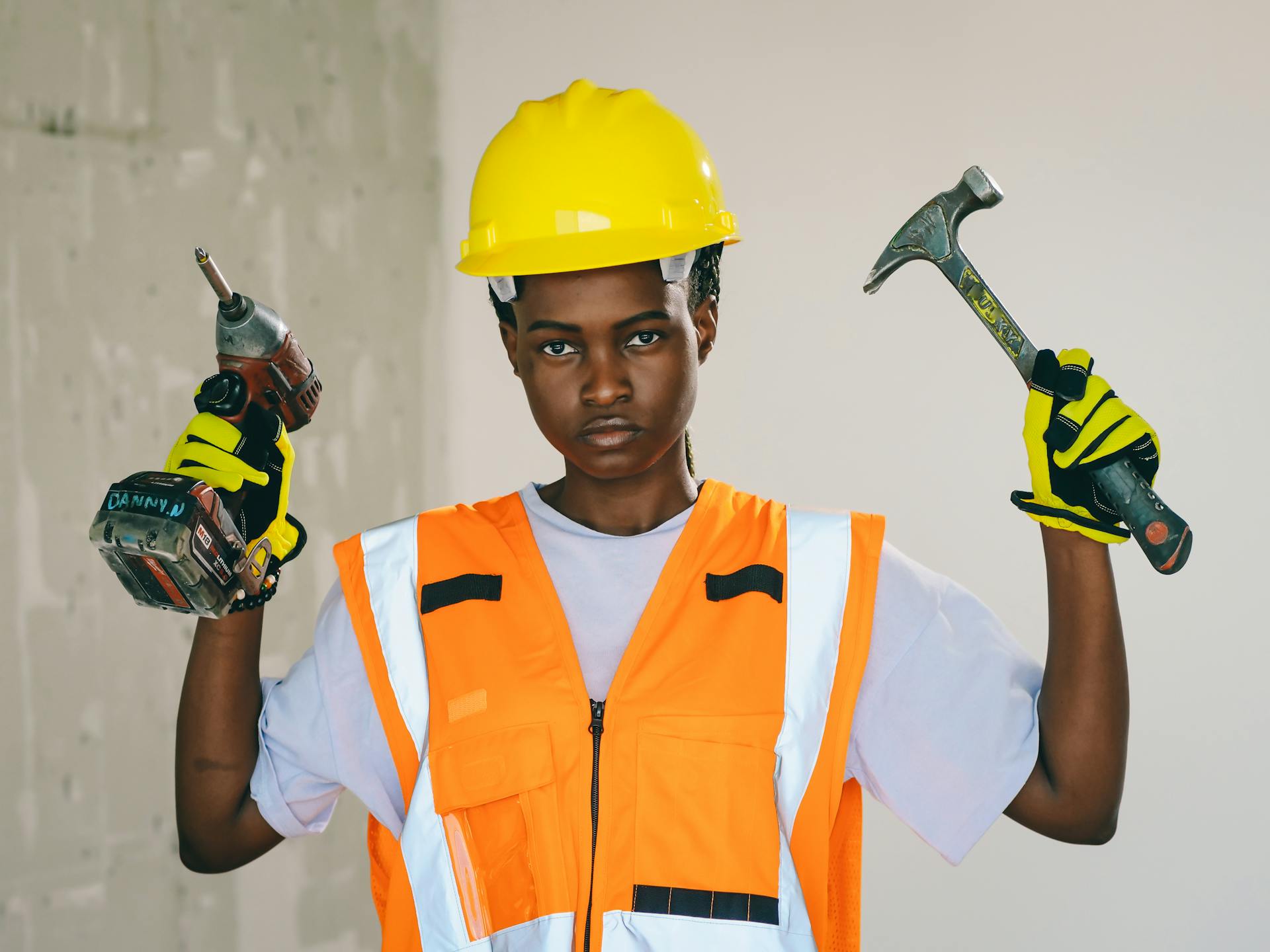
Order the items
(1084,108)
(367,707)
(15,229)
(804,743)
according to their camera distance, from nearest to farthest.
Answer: (804,743), (367,707), (15,229), (1084,108)

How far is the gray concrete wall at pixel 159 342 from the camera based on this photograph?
7.86 ft

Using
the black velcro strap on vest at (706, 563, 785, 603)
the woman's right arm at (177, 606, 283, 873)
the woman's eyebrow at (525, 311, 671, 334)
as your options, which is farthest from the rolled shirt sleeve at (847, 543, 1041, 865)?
the woman's right arm at (177, 606, 283, 873)

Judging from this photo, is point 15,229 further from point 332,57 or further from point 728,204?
point 728,204

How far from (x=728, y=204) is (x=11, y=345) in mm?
1554

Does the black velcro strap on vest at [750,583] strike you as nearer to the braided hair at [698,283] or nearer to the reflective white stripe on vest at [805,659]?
the reflective white stripe on vest at [805,659]

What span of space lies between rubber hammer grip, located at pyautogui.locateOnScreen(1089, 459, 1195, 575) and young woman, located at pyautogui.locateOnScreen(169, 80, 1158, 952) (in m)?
0.02

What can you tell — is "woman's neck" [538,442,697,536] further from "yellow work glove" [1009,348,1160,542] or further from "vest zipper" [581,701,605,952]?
"yellow work glove" [1009,348,1160,542]

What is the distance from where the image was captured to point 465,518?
1.53 metres

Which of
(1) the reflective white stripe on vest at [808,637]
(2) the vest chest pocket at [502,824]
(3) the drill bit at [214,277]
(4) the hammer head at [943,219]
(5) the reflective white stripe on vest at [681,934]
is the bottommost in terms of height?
(5) the reflective white stripe on vest at [681,934]

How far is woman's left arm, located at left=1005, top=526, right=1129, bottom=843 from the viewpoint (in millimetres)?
1279

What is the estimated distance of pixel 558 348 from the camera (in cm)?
142

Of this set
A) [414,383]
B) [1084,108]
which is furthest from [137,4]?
[1084,108]

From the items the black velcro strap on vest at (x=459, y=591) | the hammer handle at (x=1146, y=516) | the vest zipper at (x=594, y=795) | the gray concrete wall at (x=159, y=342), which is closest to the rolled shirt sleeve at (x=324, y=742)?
the black velcro strap on vest at (x=459, y=591)

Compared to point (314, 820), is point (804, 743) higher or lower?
higher
